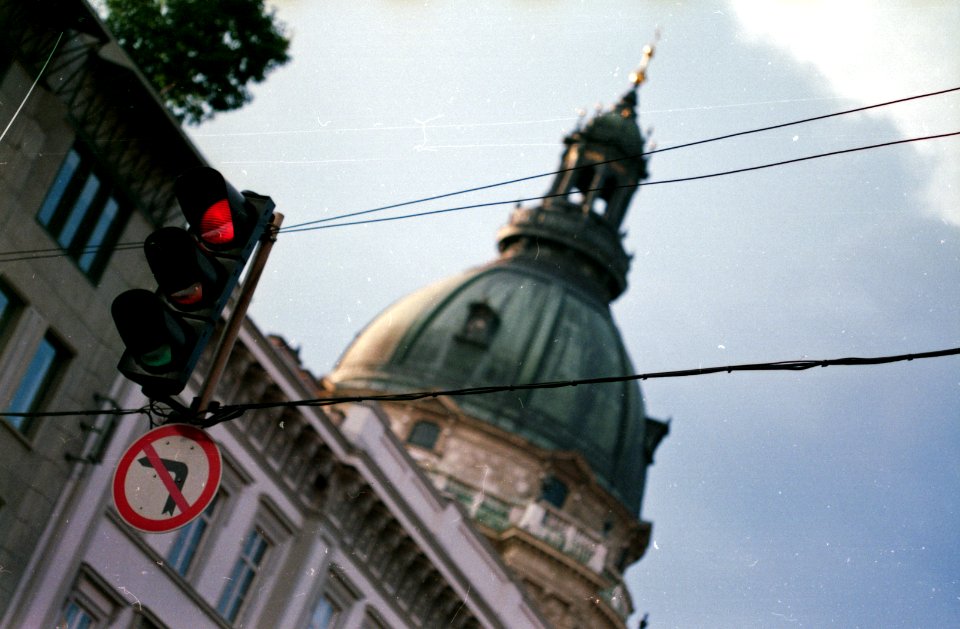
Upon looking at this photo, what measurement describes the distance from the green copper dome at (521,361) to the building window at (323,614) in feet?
150

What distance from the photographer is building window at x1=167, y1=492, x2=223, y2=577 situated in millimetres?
27859

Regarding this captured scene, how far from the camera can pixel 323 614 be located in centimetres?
3212

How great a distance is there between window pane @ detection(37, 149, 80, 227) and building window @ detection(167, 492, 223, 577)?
6.10 meters

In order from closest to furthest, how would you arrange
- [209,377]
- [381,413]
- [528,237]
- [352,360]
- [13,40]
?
[209,377] < [13,40] < [381,413] < [352,360] < [528,237]

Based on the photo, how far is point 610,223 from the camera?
3831 inches

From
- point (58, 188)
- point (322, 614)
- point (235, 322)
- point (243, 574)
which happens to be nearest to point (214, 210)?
point (235, 322)

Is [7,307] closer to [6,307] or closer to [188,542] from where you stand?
[6,307]

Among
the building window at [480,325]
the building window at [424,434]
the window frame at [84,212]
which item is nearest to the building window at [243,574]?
the window frame at [84,212]

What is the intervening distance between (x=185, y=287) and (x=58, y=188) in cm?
1650

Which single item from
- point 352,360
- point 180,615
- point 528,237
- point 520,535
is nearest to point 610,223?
point 528,237

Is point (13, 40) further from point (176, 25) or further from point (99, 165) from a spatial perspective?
point (176, 25)

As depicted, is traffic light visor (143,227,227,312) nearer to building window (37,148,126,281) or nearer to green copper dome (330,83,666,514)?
building window (37,148,126,281)

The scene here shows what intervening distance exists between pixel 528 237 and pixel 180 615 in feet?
226

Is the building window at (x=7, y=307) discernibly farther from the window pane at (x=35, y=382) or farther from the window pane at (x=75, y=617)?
the window pane at (x=75, y=617)
